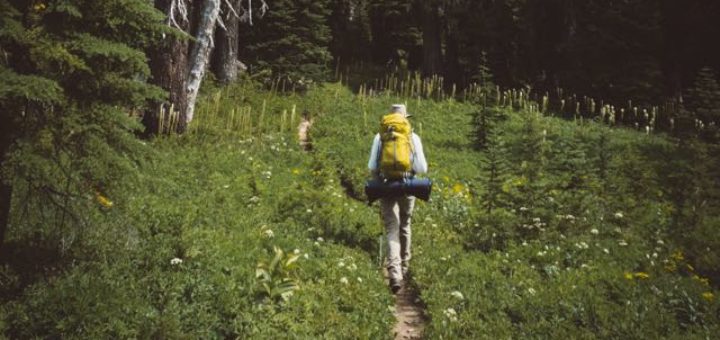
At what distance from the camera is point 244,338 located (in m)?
5.52

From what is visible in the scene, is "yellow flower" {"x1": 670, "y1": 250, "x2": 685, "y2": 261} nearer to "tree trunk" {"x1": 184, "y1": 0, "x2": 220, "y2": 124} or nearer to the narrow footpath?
the narrow footpath

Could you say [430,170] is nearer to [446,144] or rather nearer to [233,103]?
[446,144]

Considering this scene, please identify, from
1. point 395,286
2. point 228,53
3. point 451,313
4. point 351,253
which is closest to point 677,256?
point 451,313

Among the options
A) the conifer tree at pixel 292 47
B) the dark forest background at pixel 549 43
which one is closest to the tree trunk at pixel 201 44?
the conifer tree at pixel 292 47

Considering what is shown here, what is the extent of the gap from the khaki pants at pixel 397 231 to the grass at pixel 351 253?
26 cm

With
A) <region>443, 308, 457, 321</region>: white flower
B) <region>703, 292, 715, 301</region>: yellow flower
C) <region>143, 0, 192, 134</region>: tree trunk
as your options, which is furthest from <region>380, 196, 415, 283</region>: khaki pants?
<region>143, 0, 192, 134</region>: tree trunk

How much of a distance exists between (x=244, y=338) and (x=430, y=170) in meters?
8.74

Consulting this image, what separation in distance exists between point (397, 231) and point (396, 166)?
985 mm

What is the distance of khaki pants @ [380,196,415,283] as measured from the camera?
7832 mm

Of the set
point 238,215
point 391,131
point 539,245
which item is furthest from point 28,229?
point 539,245

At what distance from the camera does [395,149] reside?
775cm

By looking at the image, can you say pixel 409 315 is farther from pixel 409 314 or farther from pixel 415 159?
pixel 415 159

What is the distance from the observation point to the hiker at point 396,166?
306 inches

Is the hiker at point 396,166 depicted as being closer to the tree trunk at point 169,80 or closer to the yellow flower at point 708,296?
the yellow flower at point 708,296
